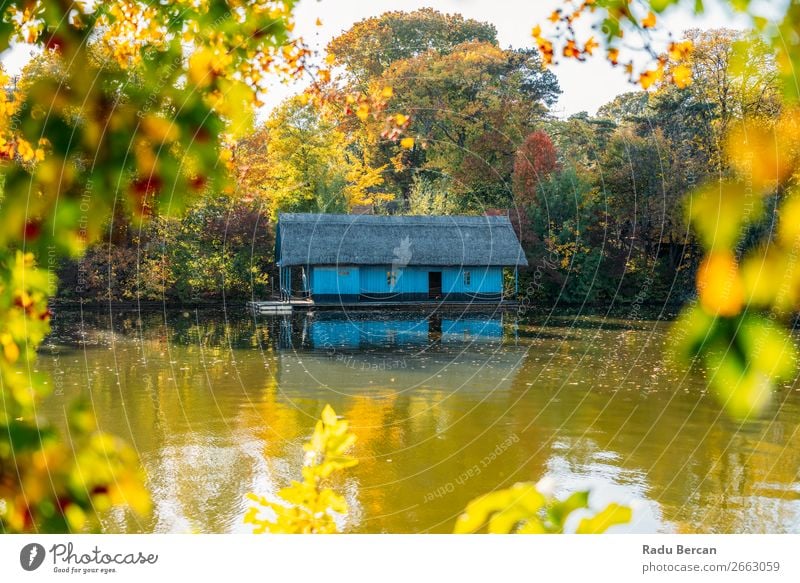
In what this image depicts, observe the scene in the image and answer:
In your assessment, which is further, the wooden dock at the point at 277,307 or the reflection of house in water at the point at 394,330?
the wooden dock at the point at 277,307

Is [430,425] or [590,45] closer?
[590,45]

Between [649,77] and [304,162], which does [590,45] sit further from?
[304,162]

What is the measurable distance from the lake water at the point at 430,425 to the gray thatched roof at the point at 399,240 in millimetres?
7364

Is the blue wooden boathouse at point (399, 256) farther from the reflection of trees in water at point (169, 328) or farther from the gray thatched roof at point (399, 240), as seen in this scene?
the reflection of trees in water at point (169, 328)

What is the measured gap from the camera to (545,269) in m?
21.7

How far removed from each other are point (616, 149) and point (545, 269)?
23.6 ft

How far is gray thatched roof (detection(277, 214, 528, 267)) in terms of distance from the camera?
2084 centimetres

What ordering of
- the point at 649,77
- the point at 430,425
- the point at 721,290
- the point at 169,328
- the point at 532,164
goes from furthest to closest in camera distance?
the point at 169,328, the point at 532,164, the point at 430,425, the point at 649,77, the point at 721,290

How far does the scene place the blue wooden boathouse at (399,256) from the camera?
20.8m

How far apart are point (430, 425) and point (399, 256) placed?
47.1ft

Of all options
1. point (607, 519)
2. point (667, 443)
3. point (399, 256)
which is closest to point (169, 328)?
point (399, 256)

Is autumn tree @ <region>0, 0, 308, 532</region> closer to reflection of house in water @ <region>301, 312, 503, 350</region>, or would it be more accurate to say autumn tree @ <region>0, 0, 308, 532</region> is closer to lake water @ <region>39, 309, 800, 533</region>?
lake water @ <region>39, 309, 800, 533</region>

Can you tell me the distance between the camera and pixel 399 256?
69.5 ft

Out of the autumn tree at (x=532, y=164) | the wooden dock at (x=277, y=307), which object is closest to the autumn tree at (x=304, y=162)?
the wooden dock at (x=277, y=307)
